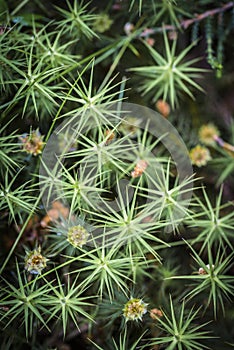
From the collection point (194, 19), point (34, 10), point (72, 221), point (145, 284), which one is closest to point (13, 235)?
point (72, 221)

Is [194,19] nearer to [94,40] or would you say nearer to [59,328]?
[94,40]

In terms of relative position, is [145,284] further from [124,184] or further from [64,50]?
[64,50]

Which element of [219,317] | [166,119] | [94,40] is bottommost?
[219,317]

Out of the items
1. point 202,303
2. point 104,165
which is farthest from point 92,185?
point 202,303

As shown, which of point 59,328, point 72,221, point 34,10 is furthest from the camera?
point 34,10

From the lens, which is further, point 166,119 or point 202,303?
point 166,119

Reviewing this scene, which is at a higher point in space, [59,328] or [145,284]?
[145,284]

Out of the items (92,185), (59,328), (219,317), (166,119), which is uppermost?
(166,119)

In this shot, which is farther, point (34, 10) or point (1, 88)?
point (34, 10)

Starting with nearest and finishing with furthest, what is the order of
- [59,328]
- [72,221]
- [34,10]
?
[72,221] → [59,328] → [34,10]
